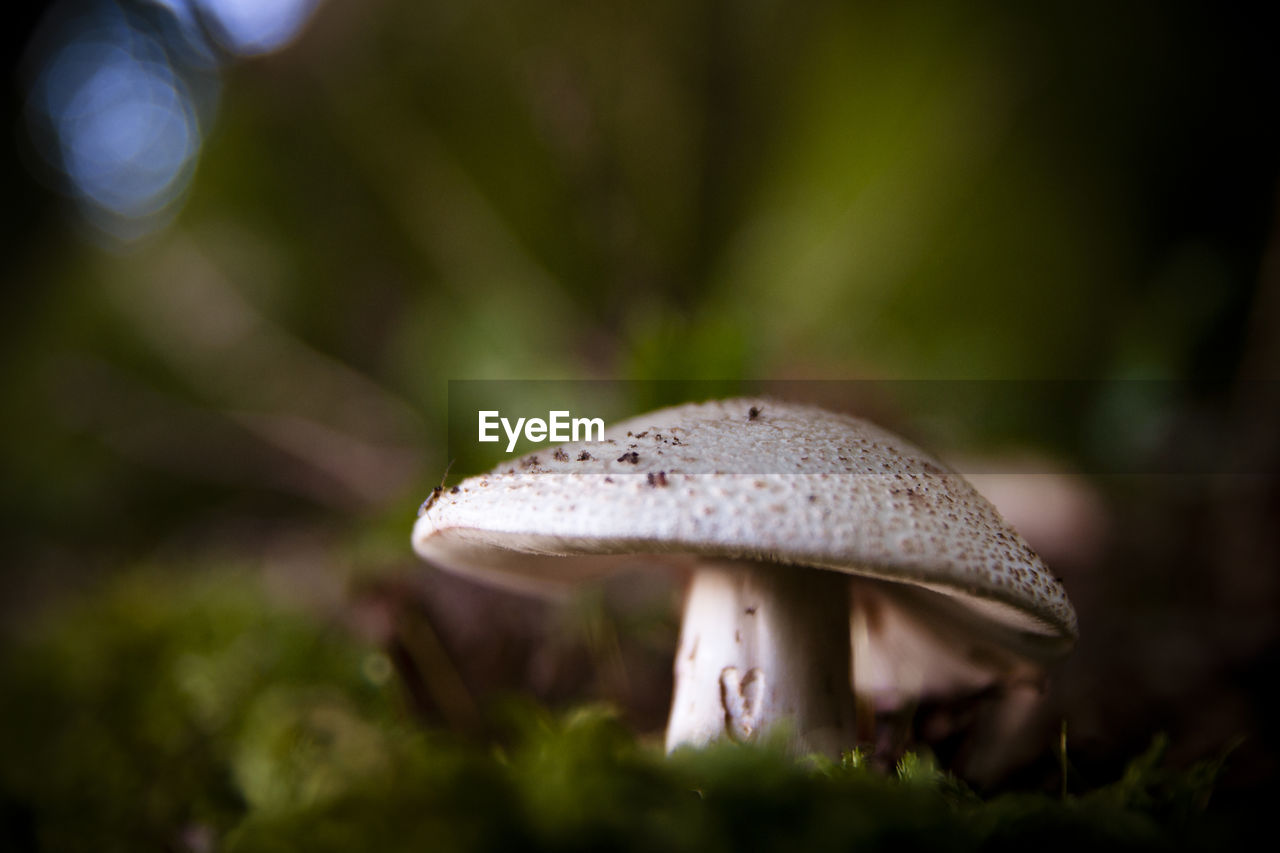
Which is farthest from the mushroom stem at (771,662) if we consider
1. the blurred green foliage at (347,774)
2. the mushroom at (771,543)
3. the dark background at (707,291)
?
the dark background at (707,291)

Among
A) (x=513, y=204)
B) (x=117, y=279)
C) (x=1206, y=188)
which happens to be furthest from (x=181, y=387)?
(x=1206, y=188)

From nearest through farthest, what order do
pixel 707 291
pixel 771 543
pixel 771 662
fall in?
pixel 771 543 → pixel 771 662 → pixel 707 291

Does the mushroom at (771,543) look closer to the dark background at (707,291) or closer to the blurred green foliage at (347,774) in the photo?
the blurred green foliage at (347,774)

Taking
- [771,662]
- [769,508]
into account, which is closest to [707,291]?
[771,662]

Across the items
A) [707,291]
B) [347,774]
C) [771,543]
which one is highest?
[707,291]

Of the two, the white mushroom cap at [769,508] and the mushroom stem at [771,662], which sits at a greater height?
the white mushroom cap at [769,508]

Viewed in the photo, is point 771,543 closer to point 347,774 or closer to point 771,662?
point 771,662
